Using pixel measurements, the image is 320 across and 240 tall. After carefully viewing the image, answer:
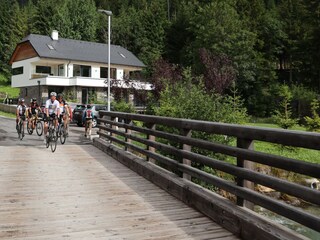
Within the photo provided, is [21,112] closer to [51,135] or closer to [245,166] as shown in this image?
[51,135]

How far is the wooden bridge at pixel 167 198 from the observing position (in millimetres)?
4070

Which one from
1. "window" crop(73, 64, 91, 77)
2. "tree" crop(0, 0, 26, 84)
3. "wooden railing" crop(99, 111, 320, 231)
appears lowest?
"wooden railing" crop(99, 111, 320, 231)

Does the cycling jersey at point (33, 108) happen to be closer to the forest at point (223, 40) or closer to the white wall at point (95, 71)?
the forest at point (223, 40)

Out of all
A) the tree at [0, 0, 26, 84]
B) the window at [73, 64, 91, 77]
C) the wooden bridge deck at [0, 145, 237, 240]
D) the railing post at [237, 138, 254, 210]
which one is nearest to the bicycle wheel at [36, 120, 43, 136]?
the wooden bridge deck at [0, 145, 237, 240]

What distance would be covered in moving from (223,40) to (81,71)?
1924 cm

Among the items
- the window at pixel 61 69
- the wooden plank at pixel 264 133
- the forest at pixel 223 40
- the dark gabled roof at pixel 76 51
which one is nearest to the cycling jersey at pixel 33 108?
the forest at pixel 223 40

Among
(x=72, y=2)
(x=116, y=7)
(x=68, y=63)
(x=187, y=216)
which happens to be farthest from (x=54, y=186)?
(x=116, y=7)

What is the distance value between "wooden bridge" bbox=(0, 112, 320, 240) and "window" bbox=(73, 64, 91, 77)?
150 ft

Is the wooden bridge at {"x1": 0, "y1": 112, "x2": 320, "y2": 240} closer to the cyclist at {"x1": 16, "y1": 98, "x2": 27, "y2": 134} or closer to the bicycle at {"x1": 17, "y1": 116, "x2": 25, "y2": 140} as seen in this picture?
the bicycle at {"x1": 17, "y1": 116, "x2": 25, "y2": 140}

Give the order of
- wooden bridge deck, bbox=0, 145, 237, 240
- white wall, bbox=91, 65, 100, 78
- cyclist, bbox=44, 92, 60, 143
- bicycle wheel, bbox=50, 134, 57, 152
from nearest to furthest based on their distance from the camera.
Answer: wooden bridge deck, bbox=0, 145, 237, 240, bicycle wheel, bbox=50, 134, 57, 152, cyclist, bbox=44, 92, 60, 143, white wall, bbox=91, 65, 100, 78

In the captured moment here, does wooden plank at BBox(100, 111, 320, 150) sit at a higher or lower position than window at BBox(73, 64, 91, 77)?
lower

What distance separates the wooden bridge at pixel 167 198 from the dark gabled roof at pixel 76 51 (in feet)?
146

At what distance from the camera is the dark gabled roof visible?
5147cm

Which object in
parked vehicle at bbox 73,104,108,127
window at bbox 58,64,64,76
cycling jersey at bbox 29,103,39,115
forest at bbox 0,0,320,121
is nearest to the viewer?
cycling jersey at bbox 29,103,39,115
